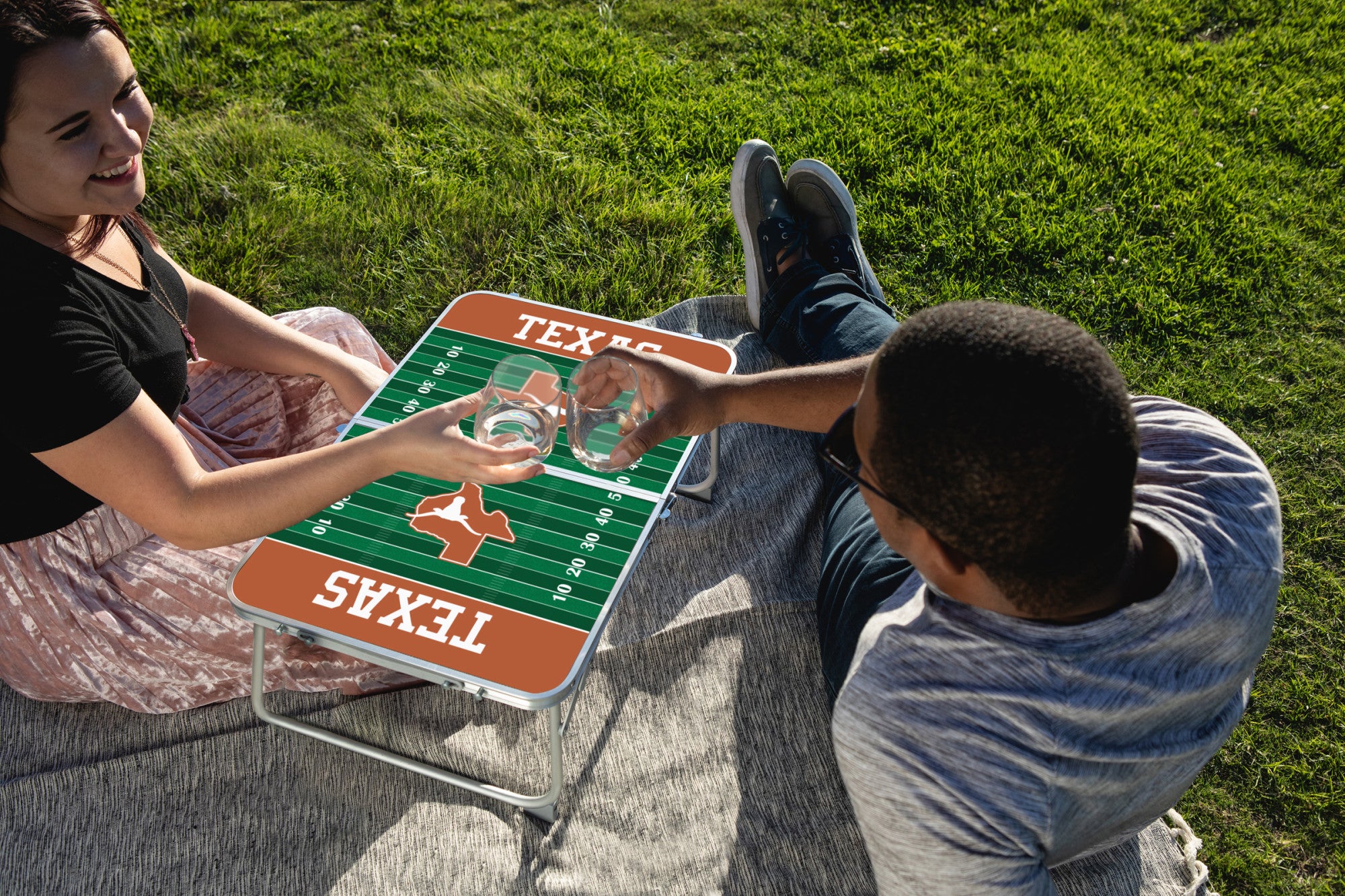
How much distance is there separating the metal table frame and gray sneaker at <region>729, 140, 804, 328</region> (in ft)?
4.89

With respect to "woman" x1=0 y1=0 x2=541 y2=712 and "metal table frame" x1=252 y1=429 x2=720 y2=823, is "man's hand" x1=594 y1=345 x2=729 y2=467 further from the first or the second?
"woman" x1=0 y1=0 x2=541 y2=712

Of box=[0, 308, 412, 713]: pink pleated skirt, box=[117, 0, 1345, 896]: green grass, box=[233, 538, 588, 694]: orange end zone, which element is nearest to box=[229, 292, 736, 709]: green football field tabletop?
box=[233, 538, 588, 694]: orange end zone

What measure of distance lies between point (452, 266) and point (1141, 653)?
3677mm

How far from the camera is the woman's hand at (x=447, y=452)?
246cm

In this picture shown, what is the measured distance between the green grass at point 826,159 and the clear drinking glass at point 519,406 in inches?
76.9

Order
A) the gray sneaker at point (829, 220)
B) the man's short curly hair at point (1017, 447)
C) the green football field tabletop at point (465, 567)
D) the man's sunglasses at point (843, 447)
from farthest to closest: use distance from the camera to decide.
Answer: the gray sneaker at point (829, 220) < the green football field tabletop at point (465, 567) < the man's sunglasses at point (843, 447) < the man's short curly hair at point (1017, 447)

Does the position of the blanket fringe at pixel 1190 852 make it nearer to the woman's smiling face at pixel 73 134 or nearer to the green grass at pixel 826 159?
the green grass at pixel 826 159

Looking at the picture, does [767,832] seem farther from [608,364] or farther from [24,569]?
[24,569]

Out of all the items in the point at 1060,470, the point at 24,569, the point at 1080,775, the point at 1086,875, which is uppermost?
the point at 1060,470

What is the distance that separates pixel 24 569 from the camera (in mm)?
2729

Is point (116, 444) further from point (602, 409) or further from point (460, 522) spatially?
point (602, 409)

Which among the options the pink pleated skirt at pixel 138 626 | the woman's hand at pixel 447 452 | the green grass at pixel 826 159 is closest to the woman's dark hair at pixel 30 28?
the pink pleated skirt at pixel 138 626

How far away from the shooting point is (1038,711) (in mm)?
1954

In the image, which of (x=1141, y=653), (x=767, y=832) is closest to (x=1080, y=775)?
(x=1141, y=653)
